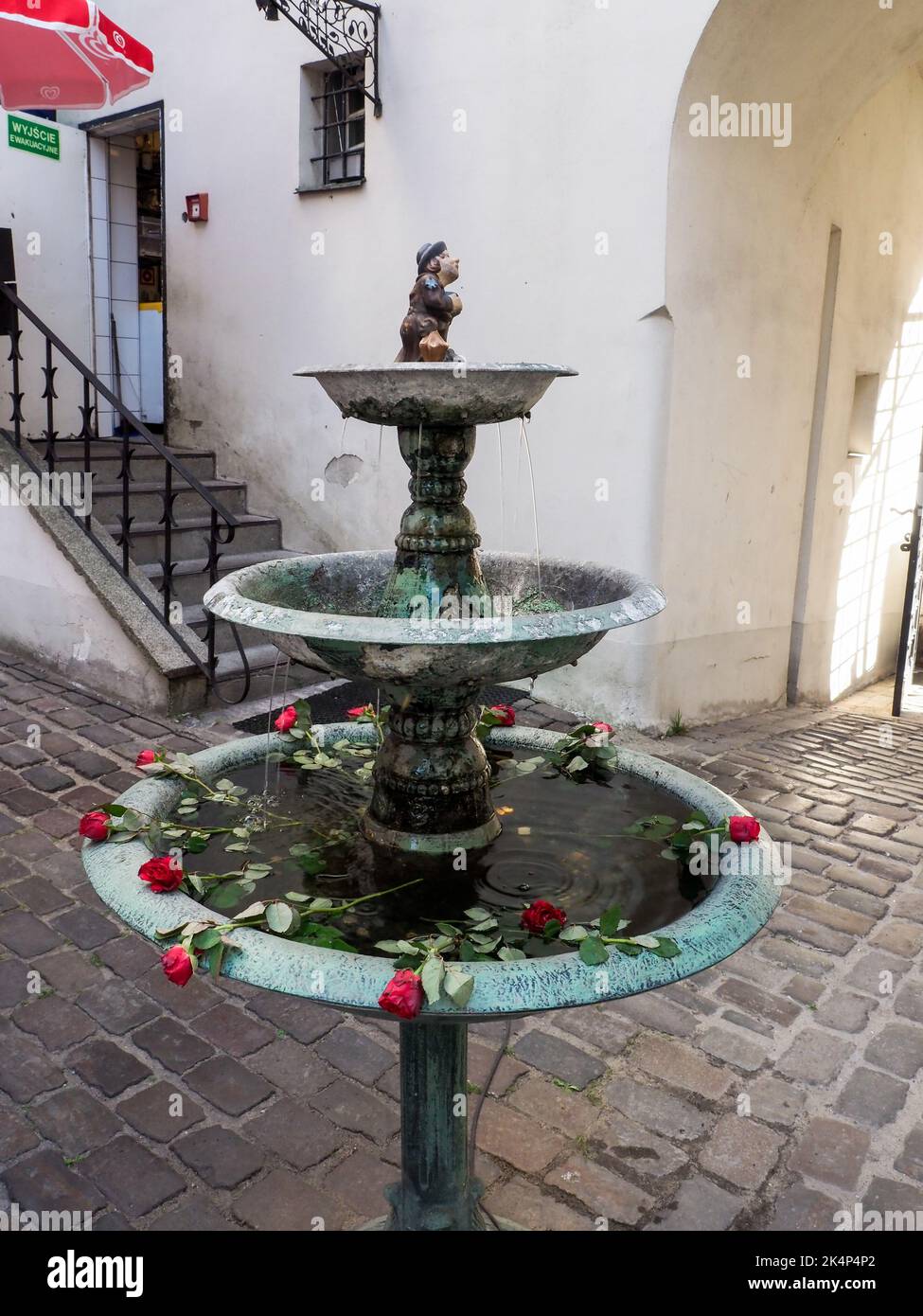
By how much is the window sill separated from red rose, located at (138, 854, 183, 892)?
20.3 ft

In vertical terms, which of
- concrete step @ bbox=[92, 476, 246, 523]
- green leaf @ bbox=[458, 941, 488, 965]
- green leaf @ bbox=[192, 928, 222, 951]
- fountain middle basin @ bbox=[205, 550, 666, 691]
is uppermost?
fountain middle basin @ bbox=[205, 550, 666, 691]

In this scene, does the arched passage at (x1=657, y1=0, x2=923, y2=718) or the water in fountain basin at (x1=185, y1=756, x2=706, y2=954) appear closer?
the water in fountain basin at (x1=185, y1=756, x2=706, y2=954)

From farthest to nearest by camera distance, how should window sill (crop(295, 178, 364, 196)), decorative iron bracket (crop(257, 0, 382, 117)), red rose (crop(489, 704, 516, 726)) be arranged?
window sill (crop(295, 178, 364, 196)), decorative iron bracket (crop(257, 0, 382, 117)), red rose (crop(489, 704, 516, 726))

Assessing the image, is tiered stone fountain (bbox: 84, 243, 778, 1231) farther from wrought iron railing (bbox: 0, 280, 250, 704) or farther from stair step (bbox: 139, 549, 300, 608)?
stair step (bbox: 139, 549, 300, 608)

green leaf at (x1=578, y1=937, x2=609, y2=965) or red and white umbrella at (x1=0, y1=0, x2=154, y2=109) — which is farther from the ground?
red and white umbrella at (x1=0, y1=0, x2=154, y2=109)

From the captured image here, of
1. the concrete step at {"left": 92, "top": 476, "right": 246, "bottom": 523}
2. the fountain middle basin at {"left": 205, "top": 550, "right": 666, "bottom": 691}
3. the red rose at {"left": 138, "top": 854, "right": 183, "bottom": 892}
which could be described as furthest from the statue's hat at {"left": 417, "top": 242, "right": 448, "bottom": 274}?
the concrete step at {"left": 92, "top": 476, "right": 246, "bottom": 523}

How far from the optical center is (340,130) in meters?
7.20

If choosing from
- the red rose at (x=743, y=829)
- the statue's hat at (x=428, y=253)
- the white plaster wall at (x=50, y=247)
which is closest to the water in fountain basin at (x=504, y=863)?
the red rose at (x=743, y=829)

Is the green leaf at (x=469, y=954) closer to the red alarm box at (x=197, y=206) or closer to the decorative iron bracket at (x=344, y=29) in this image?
the decorative iron bracket at (x=344, y=29)

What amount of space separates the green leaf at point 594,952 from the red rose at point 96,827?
1.08 meters

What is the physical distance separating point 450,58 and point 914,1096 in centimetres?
618

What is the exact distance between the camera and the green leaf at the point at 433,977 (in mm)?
1656

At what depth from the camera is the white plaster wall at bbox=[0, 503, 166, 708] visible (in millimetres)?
6008

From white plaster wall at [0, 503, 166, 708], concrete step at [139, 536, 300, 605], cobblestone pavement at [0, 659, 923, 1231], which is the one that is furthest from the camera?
concrete step at [139, 536, 300, 605]
